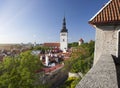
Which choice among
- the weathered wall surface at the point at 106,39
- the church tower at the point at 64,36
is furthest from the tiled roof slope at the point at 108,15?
the church tower at the point at 64,36

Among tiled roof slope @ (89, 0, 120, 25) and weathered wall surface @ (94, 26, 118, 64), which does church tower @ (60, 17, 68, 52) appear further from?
weathered wall surface @ (94, 26, 118, 64)

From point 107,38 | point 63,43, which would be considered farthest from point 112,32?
point 63,43

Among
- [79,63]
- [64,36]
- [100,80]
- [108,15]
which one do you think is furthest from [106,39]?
[64,36]

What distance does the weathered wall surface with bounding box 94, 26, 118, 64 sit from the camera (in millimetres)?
8117

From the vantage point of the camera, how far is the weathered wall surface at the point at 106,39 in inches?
320

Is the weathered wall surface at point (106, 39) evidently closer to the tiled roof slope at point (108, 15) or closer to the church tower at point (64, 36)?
the tiled roof slope at point (108, 15)

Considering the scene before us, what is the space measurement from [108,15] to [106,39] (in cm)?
94

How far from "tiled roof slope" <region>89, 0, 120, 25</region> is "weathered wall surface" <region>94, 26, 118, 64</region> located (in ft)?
0.94

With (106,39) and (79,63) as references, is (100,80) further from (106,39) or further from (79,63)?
(79,63)

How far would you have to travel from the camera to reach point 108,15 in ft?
27.3

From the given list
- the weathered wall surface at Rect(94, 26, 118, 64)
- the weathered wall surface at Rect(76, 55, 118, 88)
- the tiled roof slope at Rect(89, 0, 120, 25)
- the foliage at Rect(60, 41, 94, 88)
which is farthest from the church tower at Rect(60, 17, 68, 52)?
the weathered wall surface at Rect(76, 55, 118, 88)

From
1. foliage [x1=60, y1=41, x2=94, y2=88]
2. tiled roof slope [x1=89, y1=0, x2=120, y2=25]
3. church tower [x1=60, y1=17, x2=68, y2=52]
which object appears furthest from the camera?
church tower [x1=60, y1=17, x2=68, y2=52]

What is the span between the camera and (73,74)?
1528 inches

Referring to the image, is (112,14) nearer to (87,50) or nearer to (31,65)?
(31,65)
